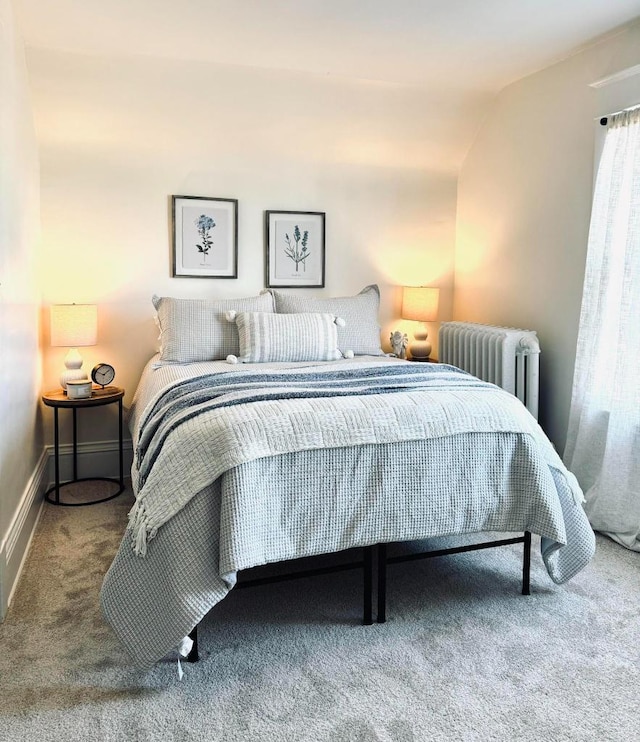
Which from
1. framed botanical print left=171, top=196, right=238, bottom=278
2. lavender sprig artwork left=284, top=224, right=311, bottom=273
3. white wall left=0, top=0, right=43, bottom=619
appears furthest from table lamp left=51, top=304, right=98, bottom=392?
lavender sprig artwork left=284, top=224, right=311, bottom=273

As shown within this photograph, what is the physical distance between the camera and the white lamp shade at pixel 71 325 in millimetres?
3463

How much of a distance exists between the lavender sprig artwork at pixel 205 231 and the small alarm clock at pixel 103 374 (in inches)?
35.9

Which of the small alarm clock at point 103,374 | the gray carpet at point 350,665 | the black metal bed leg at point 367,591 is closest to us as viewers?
the gray carpet at point 350,665

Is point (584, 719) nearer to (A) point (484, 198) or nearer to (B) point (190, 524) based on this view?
(B) point (190, 524)

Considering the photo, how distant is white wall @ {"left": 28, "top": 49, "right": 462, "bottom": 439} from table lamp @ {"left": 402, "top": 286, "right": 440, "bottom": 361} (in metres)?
0.18

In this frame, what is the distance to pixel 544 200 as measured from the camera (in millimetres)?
3721

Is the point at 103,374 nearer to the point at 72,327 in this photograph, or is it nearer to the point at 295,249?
the point at 72,327

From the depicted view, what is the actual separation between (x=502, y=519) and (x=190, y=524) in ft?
3.64

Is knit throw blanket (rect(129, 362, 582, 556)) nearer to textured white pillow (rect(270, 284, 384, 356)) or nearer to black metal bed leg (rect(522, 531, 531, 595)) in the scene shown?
black metal bed leg (rect(522, 531, 531, 595))

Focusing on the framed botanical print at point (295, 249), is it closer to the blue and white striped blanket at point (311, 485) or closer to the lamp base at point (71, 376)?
the lamp base at point (71, 376)

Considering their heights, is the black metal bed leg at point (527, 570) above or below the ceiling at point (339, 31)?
below

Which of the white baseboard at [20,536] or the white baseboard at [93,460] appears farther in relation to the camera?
the white baseboard at [93,460]

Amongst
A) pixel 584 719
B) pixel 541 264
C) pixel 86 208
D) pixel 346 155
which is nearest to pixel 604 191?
pixel 541 264

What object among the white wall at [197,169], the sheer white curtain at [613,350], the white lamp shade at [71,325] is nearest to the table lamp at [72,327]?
the white lamp shade at [71,325]
